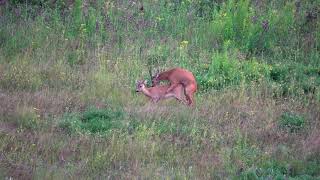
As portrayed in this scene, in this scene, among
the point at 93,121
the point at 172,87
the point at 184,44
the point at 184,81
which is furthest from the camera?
the point at 184,44

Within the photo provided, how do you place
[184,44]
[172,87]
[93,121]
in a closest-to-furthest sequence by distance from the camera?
[93,121] → [172,87] → [184,44]

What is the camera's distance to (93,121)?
10500mm

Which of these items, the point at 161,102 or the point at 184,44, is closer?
the point at 161,102

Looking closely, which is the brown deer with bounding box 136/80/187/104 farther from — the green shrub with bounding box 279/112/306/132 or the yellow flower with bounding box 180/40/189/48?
the yellow flower with bounding box 180/40/189/48

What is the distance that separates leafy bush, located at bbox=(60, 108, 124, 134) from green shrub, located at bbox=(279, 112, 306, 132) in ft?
8.80

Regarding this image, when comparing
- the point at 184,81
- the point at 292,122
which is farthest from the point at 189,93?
the point at 292,122

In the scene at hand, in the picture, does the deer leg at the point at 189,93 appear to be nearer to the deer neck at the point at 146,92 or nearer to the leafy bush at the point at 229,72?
the deer neck at the point at 146,92

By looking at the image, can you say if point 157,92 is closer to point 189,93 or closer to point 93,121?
point 189,93

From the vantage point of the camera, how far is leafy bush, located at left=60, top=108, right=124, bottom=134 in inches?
403

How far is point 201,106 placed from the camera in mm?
11453

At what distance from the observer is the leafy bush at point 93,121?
33.6 ft

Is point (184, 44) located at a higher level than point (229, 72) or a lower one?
higher

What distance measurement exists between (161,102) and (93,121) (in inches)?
68.0

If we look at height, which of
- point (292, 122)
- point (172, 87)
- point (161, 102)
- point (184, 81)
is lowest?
point (161, 102)
